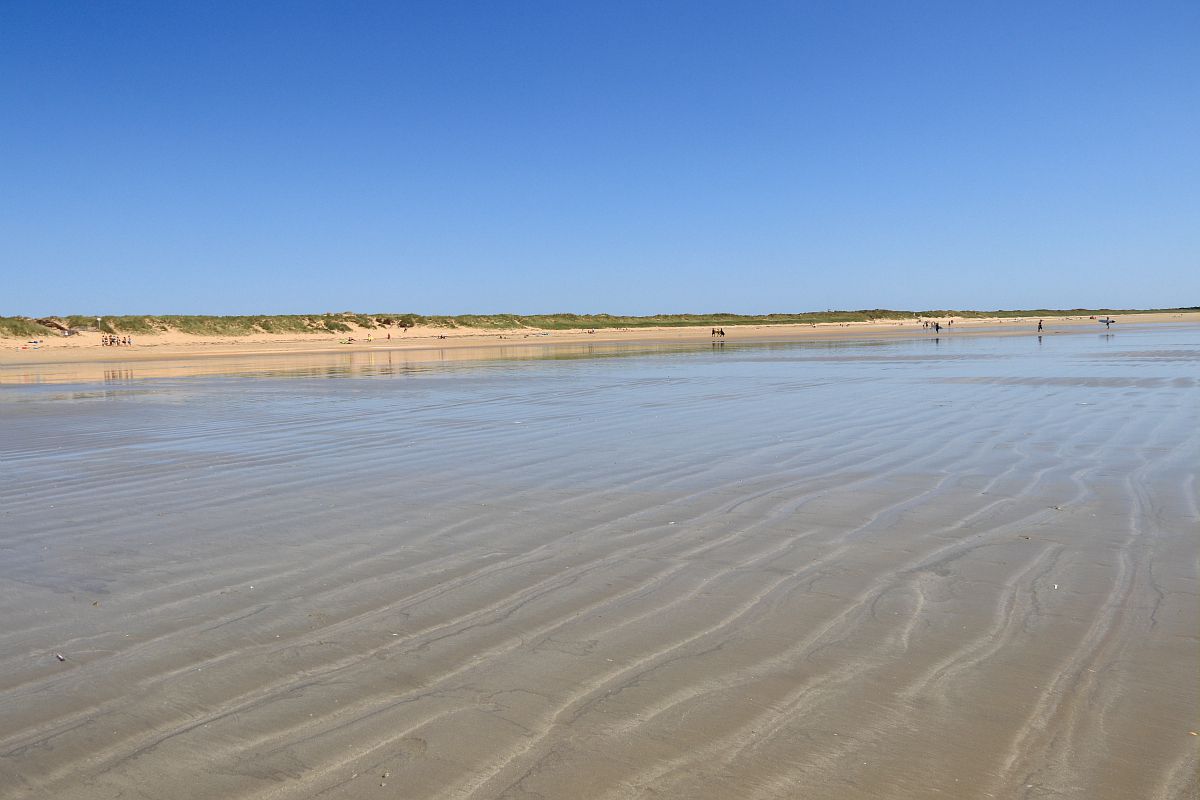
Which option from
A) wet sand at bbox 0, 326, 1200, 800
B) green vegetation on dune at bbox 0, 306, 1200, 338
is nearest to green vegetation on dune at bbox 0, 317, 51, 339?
green vegetation on dune at bbox 0, 306, 1200, 338

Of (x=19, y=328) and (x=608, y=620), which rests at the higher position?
(x=19, y=328)

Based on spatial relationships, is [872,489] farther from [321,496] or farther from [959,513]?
[321,496]

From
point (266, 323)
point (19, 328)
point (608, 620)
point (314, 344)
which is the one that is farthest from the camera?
point (266, 323)

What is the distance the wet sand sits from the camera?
267 cm

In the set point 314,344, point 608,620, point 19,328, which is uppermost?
point 19,328

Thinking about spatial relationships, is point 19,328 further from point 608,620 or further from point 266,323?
point 608,620

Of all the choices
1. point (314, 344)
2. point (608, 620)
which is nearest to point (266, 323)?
point (314, 344)

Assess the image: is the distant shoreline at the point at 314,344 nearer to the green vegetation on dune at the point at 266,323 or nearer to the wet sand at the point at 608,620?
the green vegetation on dune at the point at 266,323

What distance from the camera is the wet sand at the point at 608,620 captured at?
267 cm

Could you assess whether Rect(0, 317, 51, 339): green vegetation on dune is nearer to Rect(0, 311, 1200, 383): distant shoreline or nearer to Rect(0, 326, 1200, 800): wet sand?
Rect(0, 311, 1200, 383): distant shoreline

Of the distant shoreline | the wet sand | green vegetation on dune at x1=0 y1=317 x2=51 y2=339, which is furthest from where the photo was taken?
green vegetation on dune at x1=0 y1=317 x2=51 y2=339

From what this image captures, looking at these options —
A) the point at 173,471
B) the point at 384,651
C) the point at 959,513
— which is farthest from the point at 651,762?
the point at 173,471

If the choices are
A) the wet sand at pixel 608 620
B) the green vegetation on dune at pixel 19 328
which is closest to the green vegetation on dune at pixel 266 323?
the green vegetation on dune at pixel 19 328

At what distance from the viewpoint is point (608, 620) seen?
3.88 metres
